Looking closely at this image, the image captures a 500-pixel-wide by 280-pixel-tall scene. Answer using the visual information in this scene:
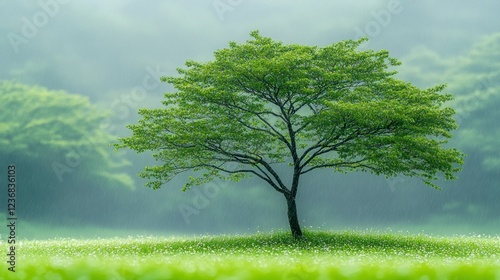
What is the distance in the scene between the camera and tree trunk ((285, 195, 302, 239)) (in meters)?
22.2

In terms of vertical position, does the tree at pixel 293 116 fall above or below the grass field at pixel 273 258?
above

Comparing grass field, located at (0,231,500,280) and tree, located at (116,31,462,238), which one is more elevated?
tree, located at (116,31,462,238)

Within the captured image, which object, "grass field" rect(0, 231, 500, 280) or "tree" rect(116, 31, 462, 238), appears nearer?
"grass field" rect(0, 231, 500, 280)

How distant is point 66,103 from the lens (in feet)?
129

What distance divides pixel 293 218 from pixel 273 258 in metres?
7.44

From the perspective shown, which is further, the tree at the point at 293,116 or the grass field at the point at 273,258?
the tree at the point at 293,116

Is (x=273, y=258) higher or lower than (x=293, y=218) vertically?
lower

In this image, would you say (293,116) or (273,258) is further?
(293,116)

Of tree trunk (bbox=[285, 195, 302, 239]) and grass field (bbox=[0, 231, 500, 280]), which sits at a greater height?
tree trunk (bbox=[285, 195, 302, 239])

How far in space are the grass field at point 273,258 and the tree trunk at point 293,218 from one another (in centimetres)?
40

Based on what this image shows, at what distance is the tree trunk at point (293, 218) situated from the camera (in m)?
22.2

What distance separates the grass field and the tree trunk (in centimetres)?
40

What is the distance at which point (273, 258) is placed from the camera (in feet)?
48.8

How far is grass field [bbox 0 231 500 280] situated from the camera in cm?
611
